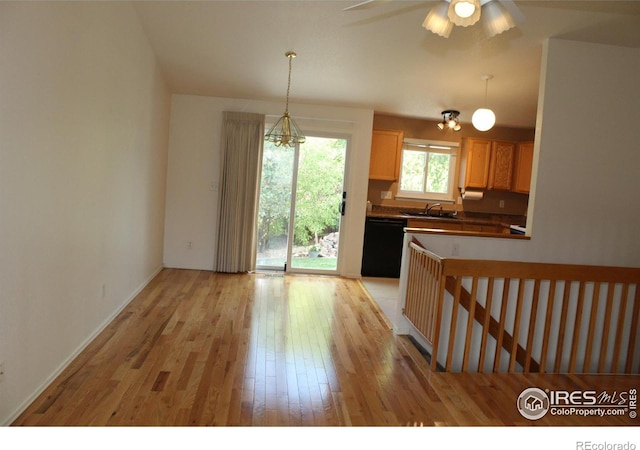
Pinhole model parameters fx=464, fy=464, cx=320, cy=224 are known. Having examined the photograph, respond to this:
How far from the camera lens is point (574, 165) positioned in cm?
410

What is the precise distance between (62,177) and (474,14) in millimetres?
2451

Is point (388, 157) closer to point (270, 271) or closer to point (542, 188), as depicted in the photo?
point (270, 271)

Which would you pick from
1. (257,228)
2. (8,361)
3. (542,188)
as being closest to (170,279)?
(257,228)

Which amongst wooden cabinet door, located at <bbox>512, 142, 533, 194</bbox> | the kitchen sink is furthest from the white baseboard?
wooden cabinet door, located at <bbox>512, 142, 533, 194</bbox>

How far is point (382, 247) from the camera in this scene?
22.1 feet

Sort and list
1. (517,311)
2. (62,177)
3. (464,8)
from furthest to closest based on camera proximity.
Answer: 1. (517,311)
2. (62,177)
3. (464,8)

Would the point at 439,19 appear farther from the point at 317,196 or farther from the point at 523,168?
the point at 523,168

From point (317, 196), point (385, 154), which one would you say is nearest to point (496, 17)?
point (317, 196)

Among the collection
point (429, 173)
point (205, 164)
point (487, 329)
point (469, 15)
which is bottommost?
point (487, 329)

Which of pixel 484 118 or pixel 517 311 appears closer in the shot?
pixel 517 311

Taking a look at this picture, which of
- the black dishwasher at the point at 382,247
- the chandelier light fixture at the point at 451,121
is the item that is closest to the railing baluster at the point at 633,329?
the chandelier light fixture at the point at 451,121

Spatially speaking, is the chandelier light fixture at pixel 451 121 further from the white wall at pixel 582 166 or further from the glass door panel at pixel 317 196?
the white wall at pixel 582 166
